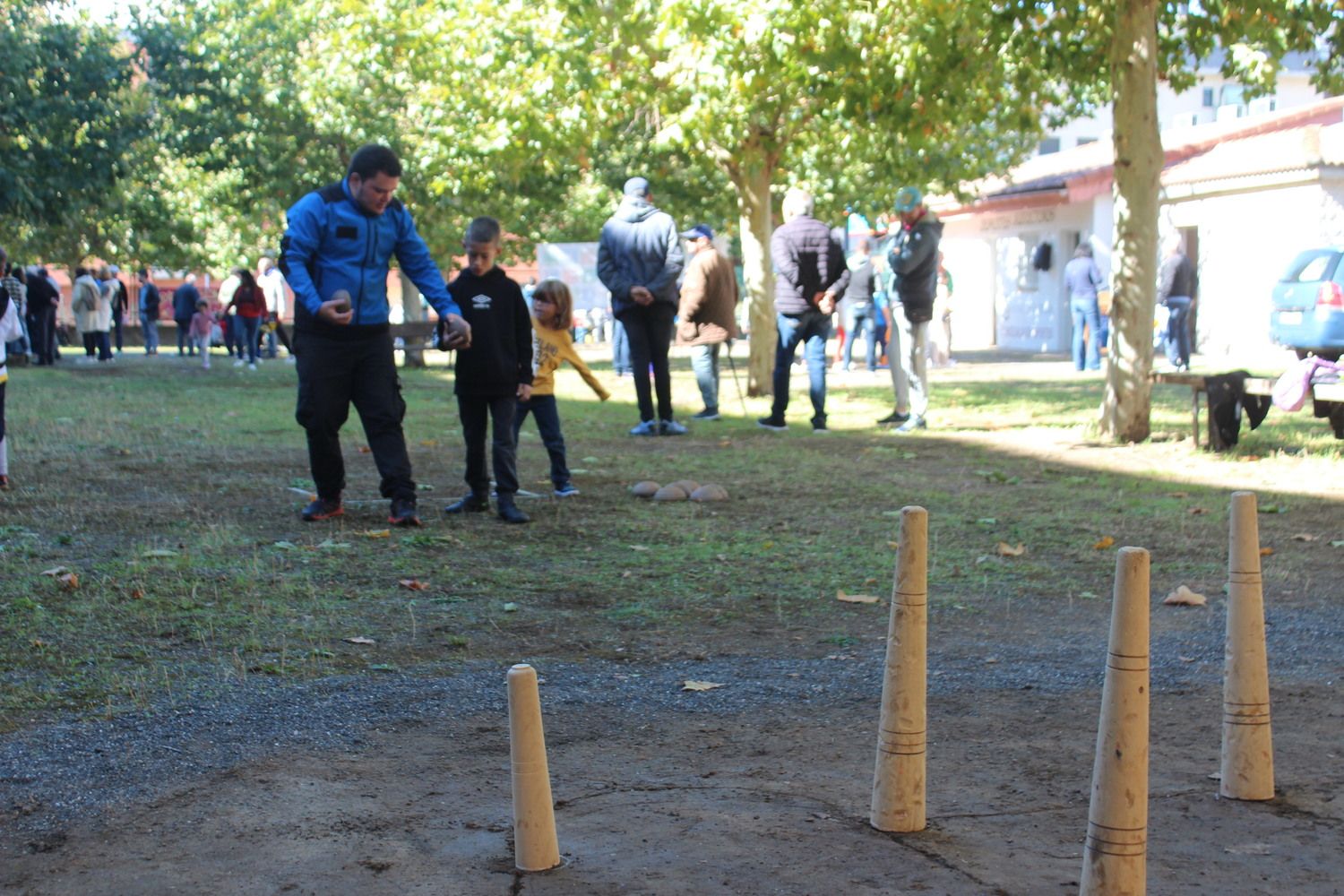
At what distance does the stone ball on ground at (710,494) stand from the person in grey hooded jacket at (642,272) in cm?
331

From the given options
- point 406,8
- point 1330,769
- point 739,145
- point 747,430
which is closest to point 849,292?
point 739,145

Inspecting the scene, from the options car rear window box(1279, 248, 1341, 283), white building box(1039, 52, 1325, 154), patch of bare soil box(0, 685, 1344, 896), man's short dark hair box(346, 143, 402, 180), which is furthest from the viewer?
white building box(1039, 52, 1325, 154)

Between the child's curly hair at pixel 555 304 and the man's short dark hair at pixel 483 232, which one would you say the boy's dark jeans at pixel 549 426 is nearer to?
the child's curly hair at pixel 555 304

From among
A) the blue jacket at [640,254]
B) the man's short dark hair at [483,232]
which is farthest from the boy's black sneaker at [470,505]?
the blue jacket at [640,254]

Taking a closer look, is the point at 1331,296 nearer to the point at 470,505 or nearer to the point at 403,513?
the point at 470,505

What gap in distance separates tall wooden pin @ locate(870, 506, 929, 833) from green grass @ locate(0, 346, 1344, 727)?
2073 mm

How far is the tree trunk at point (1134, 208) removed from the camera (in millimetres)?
12750

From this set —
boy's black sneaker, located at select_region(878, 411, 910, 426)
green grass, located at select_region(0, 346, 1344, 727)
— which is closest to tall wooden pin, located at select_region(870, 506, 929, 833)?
green grass, located at select_region(0, 346, 1344, 727)

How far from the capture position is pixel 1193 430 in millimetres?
13070

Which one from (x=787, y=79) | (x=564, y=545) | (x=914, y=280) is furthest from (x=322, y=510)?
(x=787, y=79)

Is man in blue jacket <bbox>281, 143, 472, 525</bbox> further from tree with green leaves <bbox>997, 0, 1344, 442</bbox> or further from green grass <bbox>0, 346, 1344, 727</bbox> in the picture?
tree with green leaves <bbox>997, 0, 1344, 442</bbox>

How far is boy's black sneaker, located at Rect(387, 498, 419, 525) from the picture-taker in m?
8.78

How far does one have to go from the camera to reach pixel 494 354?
29.2 feet

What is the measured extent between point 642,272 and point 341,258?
5.43m
